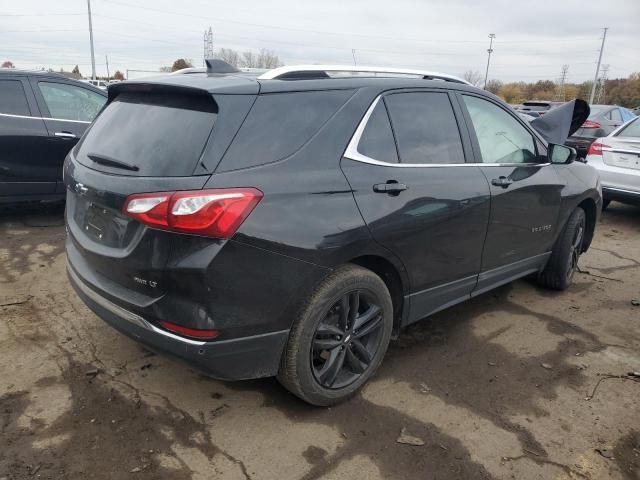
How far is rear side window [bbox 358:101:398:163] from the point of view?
2869 millimetres

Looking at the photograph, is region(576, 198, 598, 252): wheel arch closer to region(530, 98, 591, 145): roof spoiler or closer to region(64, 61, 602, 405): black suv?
region(530, 98, 591, 145): roof spoiler

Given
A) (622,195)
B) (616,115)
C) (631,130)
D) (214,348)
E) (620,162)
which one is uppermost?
(631,130)

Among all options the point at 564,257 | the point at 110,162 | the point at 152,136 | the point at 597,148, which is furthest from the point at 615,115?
the point at 110,162

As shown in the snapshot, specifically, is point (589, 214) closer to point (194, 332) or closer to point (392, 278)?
point (392, 278)

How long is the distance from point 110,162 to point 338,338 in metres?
1.50

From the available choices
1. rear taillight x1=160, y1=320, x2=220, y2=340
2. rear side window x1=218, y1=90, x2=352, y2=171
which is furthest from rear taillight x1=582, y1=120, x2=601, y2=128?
rear taillight x1=160, y1=320, x2=220, y2=340

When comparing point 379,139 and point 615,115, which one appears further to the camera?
point 615,115

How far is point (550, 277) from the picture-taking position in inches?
185

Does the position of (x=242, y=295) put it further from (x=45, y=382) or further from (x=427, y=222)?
(x=45, y=382)

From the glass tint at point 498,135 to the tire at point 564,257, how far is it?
0.88 meters

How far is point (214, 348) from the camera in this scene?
7.77ft

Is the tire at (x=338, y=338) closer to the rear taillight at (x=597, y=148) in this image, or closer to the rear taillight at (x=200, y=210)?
the rear taillight at (x=200, y=210)

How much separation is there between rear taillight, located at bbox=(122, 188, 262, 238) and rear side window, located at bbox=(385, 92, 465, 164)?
1171mm

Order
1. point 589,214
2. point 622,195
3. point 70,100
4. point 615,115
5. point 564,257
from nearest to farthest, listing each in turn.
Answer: point 564,257, point 589,214, point 70,100, point 622,195, point 615,115
